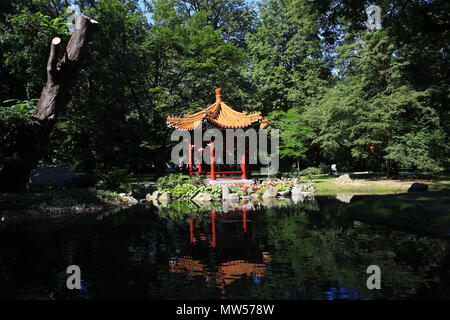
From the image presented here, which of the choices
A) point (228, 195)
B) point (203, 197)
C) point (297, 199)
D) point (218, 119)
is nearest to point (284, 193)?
point (297, 199)

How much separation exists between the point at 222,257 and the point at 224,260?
0.61 feet

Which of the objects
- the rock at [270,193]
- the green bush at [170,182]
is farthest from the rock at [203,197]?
the rock at [270,193]

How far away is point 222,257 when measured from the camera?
5.49m

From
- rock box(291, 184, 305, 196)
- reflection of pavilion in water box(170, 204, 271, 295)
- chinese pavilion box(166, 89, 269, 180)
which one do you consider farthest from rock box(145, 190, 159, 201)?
reflection of pavilion in water box(170, 204, 271, 295)

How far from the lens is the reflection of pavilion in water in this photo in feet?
15.0

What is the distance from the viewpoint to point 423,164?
20.0 meters

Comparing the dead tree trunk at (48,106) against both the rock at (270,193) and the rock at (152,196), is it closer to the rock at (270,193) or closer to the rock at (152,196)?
the rock at (152,196)

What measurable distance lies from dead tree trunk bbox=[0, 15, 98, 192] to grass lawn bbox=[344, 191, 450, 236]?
1109cm

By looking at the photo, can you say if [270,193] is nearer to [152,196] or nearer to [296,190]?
[296,190]

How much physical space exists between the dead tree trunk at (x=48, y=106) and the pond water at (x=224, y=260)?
12.8 ft

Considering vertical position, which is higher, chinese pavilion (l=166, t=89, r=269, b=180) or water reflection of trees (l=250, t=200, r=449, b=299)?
chinese pavilion (l=166, t=89, r=269, b=180)

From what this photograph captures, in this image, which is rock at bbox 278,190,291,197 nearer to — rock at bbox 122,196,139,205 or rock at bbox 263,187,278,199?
rock at bbox 263,187,278,199

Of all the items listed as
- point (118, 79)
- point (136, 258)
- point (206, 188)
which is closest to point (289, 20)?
point (118, 79)
